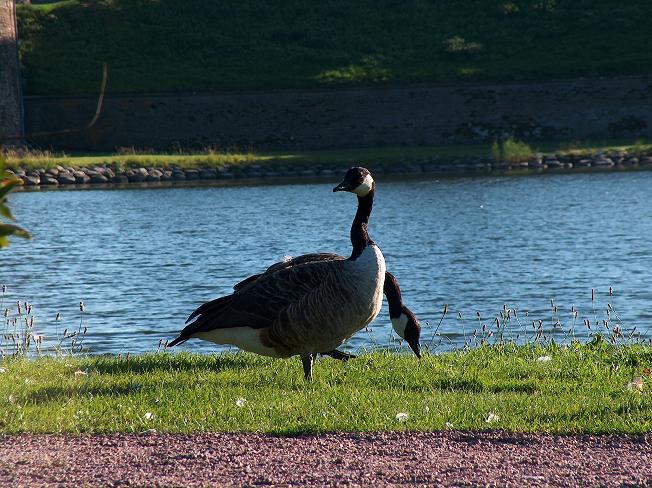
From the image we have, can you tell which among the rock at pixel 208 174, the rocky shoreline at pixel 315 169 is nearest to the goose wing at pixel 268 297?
the rocky shoreline at pixel 315 169

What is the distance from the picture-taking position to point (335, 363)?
12.8 metres

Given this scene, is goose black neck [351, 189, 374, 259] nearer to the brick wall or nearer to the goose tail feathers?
the goose tail feathers

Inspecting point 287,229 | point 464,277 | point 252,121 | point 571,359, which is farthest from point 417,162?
point 571,359

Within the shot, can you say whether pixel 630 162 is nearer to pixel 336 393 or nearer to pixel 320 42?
pixel 320 42

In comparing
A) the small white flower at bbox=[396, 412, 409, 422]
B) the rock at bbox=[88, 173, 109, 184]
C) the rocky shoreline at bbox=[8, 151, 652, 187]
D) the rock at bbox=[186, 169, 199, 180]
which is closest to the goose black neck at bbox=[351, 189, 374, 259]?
the small white flower at bbox=[396, 412, 409, 422]

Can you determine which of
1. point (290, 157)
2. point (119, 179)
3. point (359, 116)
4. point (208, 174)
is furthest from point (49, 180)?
point (359, 116)

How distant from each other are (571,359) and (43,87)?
62145 mm

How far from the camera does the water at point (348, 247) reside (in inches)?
846

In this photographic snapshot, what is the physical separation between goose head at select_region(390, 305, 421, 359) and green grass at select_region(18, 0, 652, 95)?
56613mm

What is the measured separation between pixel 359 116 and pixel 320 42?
9.69m

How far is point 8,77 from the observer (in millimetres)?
68750

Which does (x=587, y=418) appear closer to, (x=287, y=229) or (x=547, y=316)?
(x=547, y=316)

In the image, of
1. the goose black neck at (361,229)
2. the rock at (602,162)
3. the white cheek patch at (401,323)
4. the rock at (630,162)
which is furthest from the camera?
the rock at (630,162)

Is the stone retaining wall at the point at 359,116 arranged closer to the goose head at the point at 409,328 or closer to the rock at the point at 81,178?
the rock at the point at 81,178
